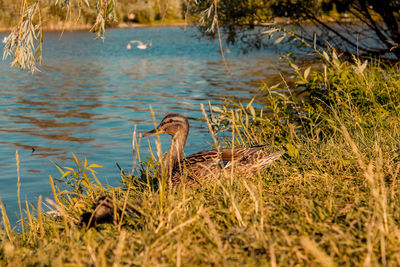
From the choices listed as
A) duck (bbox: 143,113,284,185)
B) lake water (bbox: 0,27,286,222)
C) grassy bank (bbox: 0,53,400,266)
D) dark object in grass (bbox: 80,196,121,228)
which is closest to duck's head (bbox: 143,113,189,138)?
duck (bbox: 143,113,284,185)

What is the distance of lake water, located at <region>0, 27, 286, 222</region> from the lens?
32.0ft

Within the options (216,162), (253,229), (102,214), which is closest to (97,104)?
(216,162)

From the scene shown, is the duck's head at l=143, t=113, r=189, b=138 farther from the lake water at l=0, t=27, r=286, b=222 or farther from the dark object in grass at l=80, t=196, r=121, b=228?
the dark object in grass at l=80, t=196, r=121, b=228

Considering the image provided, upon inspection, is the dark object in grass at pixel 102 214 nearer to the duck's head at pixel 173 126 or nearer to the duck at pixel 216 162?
the duck at pixel 216 162

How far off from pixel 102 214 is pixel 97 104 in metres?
13.9

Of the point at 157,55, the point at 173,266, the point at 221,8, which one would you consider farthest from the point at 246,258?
the point at 157,55

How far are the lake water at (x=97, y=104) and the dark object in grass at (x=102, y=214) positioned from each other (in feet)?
7.70

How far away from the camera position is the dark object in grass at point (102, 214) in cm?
361

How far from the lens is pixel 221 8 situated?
46.2 feet

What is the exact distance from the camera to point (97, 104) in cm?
1709

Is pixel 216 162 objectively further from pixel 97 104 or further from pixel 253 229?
pixel 97 104

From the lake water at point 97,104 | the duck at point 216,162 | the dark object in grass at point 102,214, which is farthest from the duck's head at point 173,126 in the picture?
the dark object in grass at point 102,214

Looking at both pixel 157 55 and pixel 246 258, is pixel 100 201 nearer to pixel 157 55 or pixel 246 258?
pixel 246 258

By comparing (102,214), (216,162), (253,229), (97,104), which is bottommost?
(97,104)
